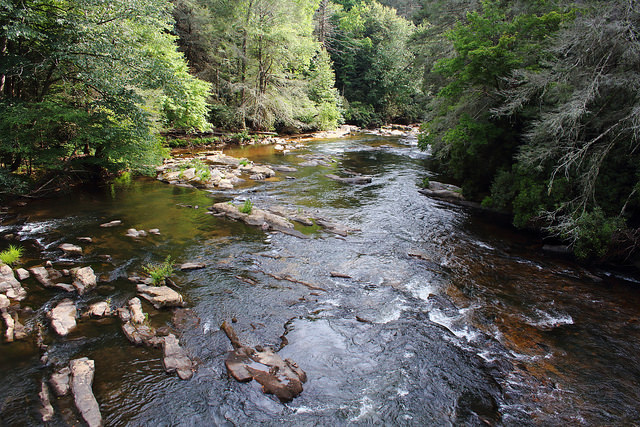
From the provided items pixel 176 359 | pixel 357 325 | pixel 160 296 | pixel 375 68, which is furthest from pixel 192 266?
pixel 375 68

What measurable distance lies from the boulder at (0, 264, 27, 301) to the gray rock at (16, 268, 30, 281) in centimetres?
→ 19

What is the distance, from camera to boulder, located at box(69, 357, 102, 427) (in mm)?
4109

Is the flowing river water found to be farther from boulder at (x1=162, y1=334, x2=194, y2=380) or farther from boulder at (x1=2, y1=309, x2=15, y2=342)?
boulder at (x1=2, y1=309, x2=15, y2=342)

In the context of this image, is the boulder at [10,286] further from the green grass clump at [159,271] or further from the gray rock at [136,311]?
the green grass clump at [159,271]

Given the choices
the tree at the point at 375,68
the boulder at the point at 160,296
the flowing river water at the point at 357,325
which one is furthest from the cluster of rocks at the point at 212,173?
the tree at the point at 375,68

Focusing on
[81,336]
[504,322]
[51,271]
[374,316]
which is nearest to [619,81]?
[504,322]

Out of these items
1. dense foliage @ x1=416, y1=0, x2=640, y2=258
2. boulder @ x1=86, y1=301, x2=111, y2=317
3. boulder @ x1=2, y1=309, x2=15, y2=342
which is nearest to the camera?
boulder @ x1=2, y1=309, x2=15, y2=342

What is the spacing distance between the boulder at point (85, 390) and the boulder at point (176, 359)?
0.92 metres

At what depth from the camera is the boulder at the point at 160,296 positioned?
21.1ft

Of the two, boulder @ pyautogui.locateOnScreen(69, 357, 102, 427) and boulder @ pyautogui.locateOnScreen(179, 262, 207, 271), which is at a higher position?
boulder @ pyautogui.locateOnScreen(179, 262, 207, 271)

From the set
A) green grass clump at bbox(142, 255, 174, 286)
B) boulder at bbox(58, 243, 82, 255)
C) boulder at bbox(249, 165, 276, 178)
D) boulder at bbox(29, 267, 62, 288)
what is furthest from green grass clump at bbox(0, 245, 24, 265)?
boulder at bbox(249, 165, 276, 178)

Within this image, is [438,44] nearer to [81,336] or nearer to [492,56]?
[492,56]

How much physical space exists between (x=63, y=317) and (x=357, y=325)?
4994 mm

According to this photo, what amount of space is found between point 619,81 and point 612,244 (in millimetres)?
3874
